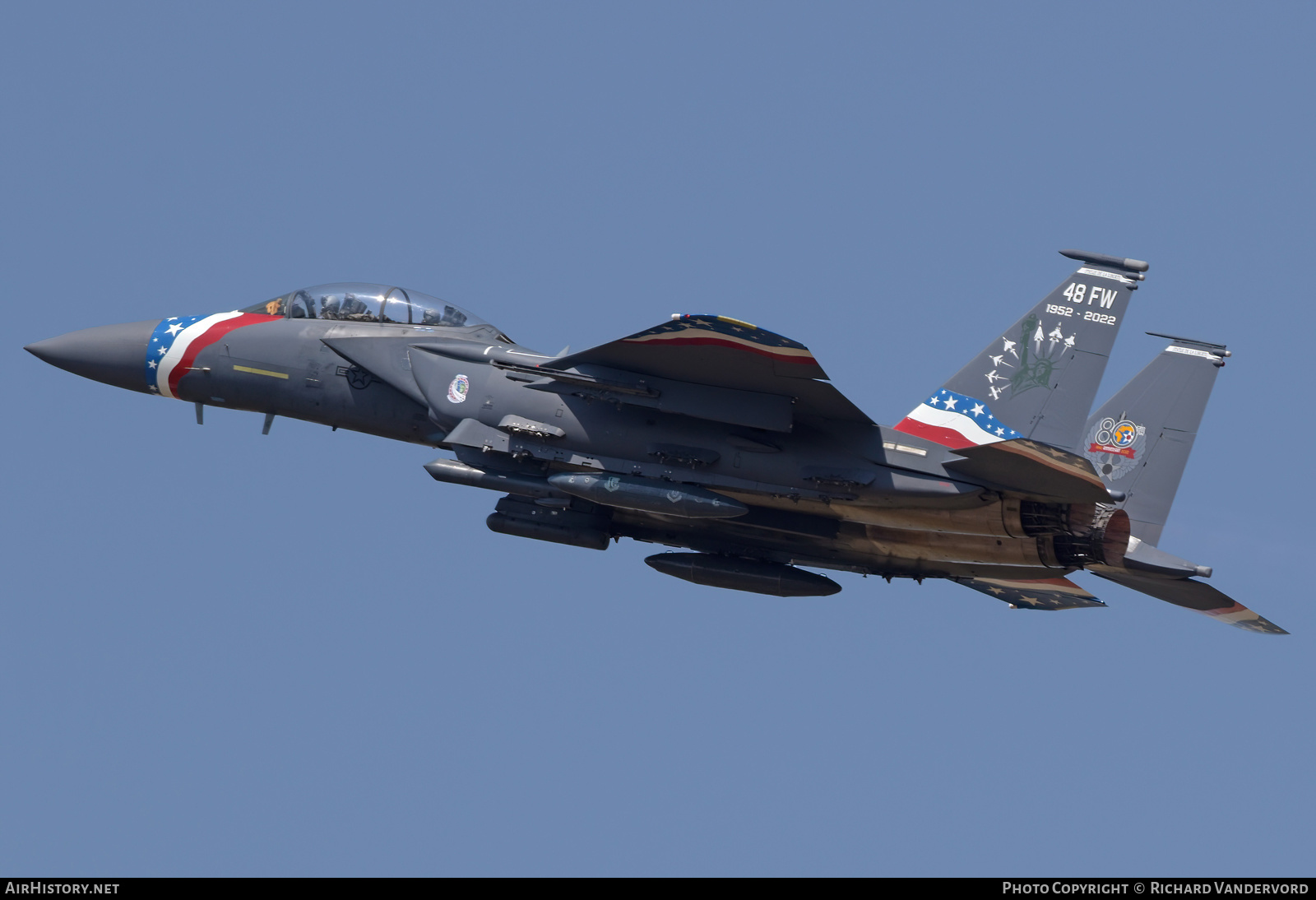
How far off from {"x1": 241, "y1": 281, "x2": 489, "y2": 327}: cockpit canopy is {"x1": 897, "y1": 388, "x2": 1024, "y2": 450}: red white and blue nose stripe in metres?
6.02

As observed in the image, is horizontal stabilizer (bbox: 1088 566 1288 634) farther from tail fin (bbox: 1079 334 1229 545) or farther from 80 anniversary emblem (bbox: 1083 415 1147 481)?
80 anniversary emblem (bbox: 1083 415 1147 481)

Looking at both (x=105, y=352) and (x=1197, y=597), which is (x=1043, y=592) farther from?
(x=105, y=352)

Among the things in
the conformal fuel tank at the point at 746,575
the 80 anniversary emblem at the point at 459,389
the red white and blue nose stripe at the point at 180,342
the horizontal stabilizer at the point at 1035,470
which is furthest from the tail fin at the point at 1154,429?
the red white and blue nose stripe at the point at 180,342

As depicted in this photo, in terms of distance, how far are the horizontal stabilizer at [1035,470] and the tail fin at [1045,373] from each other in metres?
1.88

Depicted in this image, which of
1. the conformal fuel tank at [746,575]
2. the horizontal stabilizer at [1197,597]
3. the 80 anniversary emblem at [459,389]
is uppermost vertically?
the horizontal stabilizer at [1197,597]

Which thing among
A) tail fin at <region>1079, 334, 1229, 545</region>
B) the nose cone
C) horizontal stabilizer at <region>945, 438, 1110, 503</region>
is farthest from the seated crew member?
tail fin at <region>1079, 334, 1229, 545</region>

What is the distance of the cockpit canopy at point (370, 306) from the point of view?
21.5m

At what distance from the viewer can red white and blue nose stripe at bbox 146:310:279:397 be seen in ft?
72.3

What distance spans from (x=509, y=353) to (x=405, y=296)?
221cm

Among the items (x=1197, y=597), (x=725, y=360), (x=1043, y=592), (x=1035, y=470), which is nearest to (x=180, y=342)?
(x=725, y=360)

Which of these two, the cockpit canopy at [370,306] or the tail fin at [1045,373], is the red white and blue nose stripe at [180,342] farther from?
the tail fin at [1045,373]

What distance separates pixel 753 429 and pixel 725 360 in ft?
4.04

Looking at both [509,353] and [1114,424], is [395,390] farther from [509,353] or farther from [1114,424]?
[1114,424]
